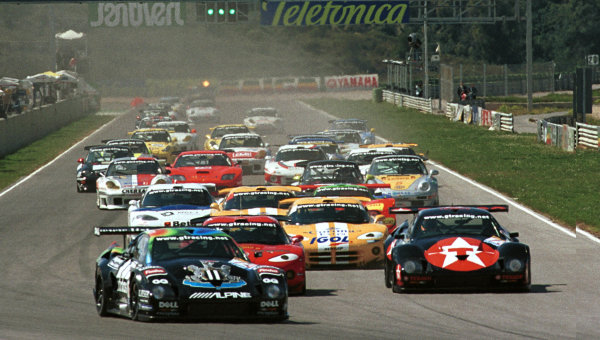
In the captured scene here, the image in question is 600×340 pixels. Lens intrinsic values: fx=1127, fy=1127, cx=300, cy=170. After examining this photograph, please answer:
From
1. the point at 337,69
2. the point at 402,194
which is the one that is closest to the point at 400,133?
the point at 402,194

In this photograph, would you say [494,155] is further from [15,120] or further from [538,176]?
[15,120]

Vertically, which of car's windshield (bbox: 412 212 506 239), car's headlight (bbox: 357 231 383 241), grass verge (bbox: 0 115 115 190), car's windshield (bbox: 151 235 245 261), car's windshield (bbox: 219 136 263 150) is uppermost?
car's windshield (bbox: 151 235 245 261)

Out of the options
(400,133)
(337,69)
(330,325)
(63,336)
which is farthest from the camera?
(337,69)

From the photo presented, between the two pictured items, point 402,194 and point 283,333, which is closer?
point 283,333

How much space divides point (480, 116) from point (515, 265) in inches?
1879

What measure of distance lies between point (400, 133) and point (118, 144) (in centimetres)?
2704

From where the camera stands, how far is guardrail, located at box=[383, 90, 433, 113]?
7556cm

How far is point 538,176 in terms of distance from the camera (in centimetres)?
3409

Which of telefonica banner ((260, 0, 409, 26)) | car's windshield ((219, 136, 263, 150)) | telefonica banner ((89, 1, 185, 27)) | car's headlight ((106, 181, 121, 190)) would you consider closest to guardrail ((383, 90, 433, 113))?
telefonica banner ((260, 0, 409, 26))

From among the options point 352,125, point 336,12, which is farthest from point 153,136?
point 336,12

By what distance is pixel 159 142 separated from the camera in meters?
39.8

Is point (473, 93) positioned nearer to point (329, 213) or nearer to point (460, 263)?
point (329, 213)

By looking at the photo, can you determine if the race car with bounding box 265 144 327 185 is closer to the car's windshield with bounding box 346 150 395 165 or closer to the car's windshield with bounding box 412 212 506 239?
the car's windshield with bounding box 346 150 395 165

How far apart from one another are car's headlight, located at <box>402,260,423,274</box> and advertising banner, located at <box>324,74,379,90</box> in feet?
366
